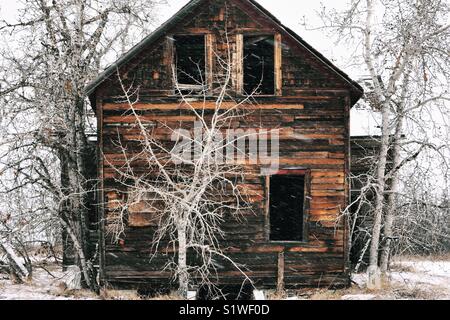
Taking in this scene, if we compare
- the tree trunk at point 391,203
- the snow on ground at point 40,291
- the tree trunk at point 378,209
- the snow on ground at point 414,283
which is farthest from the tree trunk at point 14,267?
the tree trunk at point 391,203

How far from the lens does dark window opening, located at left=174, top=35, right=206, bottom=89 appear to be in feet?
43.3

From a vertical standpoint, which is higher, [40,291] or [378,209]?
[378,209]

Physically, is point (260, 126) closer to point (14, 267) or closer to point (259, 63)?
point (259, 63)

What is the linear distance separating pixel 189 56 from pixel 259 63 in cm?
195

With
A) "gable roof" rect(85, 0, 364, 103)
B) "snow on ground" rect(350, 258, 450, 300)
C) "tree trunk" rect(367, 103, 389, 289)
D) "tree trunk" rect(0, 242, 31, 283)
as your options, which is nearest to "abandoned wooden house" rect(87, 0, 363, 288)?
"gable roof" rect(85, 0, 364, 103)

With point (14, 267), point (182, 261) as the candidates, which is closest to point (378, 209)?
point (182, 261)

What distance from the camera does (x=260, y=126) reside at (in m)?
12.7

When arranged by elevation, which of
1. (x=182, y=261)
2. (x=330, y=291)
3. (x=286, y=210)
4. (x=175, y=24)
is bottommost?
(x=330, y=291)

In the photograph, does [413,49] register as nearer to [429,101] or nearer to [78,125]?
[429,101]

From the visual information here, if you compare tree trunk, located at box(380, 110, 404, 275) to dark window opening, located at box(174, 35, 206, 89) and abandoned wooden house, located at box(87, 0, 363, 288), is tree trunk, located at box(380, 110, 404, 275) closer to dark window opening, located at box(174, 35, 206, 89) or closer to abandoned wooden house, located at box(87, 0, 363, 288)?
abandoned wooden house, located at box(87, 0, 363, 288)

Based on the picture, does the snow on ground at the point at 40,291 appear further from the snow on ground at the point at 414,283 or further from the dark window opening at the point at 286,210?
the dark window opening at the point at 286,210

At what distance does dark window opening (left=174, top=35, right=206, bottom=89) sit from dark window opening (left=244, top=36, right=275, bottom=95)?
3.96 ft

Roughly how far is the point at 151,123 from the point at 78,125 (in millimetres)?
2522
